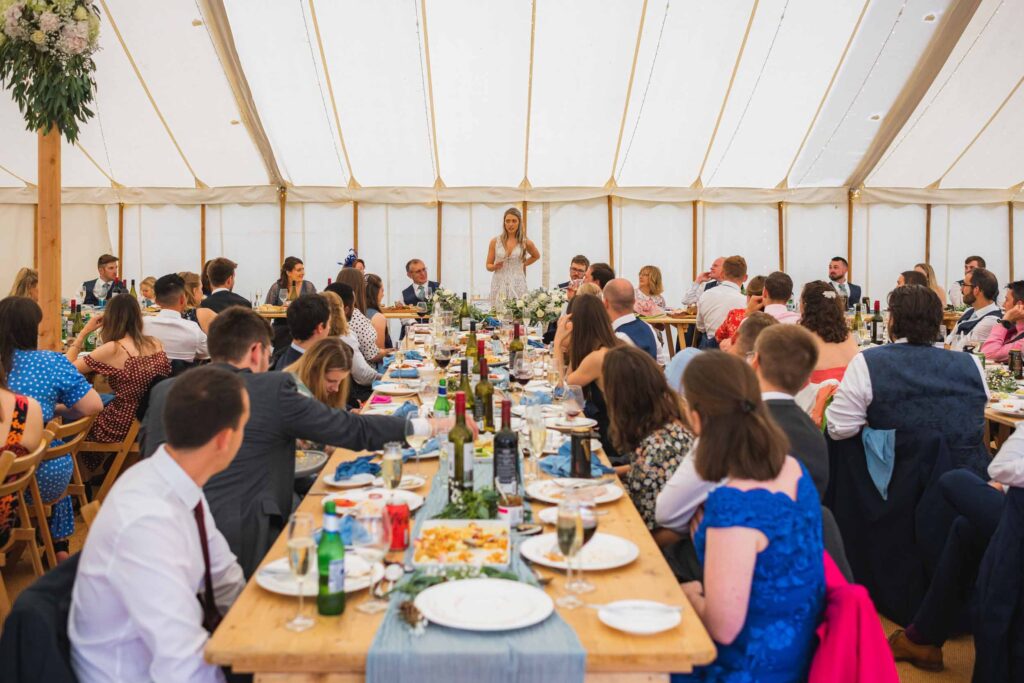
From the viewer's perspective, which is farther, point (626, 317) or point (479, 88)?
point (479, 88)

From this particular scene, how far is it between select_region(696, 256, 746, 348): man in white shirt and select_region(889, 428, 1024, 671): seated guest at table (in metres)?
5.74

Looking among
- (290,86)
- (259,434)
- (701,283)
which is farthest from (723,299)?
(259,434)

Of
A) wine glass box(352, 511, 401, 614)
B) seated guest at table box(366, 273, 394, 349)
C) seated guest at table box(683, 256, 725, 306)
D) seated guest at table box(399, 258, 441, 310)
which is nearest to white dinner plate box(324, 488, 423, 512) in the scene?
wine glass box(352, 511, 401, 614)

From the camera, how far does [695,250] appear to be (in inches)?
578

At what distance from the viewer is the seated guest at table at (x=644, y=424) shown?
362 centimetres

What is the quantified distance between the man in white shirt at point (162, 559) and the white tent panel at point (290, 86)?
1016 cm

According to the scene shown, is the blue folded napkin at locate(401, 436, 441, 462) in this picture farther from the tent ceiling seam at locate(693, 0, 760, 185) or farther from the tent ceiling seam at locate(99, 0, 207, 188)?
the tent ceiling seam at locate(99, 0, 207, 188)

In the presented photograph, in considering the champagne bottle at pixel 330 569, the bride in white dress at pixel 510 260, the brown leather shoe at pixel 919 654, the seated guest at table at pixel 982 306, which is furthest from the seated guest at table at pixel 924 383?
the bride in white dress at pixel 510 260

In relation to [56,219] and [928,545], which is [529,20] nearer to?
[56,219]

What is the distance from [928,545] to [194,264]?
41.6ft

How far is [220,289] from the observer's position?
30.6ft

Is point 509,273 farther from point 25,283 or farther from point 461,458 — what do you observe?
point 461,458

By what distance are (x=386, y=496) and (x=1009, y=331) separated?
5.95 metres

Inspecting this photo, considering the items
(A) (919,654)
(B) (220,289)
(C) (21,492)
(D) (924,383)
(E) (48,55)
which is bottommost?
(A) (919,654)
